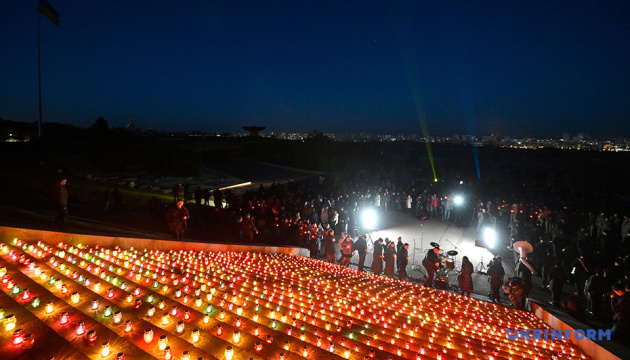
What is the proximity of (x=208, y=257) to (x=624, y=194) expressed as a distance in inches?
1503

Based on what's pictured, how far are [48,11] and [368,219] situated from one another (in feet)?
80.9

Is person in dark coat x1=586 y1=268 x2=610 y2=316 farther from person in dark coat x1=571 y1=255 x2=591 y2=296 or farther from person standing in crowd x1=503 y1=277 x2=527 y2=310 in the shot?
person standing in crowd x1=503 y1=277 x2=527 y2=310

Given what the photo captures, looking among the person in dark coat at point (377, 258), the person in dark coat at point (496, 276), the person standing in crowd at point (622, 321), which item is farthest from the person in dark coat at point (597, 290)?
the person in dark coat at point (377, 258)

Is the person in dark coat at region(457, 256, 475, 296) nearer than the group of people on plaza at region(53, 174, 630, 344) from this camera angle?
No

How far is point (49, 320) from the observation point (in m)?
2.75

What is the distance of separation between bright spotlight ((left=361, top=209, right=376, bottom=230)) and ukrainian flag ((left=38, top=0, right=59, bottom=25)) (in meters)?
23.9

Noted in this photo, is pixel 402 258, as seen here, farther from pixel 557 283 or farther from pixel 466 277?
pixel 557 283

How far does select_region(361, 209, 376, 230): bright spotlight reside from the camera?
16.4 m

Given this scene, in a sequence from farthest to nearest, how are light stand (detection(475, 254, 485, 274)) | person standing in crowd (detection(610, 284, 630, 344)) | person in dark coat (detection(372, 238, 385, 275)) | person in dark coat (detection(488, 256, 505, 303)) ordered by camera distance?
1. light stand (detection(475, 254, 485, 274))
2. person in dark coat (detection(372, 238, 385, 275))
3. person in dark coat (detection(488, 256, 505, 303))
4. person standing in crowd (detection(610, 284, 630, 344))

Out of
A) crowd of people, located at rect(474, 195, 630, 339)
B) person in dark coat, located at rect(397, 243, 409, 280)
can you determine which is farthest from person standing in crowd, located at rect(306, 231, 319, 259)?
crowd of people, located at rect(474, 195, 630, 339)

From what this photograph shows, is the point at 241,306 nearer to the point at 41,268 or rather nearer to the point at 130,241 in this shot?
the point at 41,268

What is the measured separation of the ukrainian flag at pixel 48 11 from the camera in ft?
67.2

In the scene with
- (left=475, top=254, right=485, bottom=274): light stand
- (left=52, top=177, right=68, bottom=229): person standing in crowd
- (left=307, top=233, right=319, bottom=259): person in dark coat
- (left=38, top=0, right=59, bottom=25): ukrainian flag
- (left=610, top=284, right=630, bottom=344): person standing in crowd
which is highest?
(left=38, top=0, right=59, bottom=25): ukrainian flag

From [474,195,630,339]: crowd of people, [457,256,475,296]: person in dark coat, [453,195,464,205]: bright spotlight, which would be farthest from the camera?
[453,195,464,205]: bright spotlight
